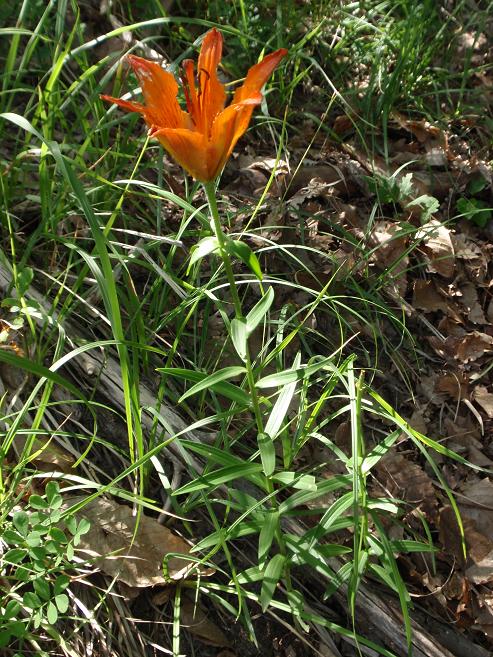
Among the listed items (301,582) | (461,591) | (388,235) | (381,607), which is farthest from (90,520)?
(388,235)

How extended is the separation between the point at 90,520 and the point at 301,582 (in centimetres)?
57

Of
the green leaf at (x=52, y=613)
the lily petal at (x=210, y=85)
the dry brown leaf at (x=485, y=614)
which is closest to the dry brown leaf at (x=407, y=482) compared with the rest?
the dry brown leaf at (x=485, y=614)

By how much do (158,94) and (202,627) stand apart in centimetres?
128

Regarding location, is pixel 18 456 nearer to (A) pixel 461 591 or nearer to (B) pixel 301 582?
(B) pixel 301 582

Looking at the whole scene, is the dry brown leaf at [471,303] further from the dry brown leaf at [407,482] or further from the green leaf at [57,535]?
the green leaf at [57,535]

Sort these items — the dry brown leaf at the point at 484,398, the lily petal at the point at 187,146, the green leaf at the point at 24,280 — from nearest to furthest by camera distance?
the lily petal at the point at 187,146, the green leaf at the point at 24,280, the dry brown leaf at the point at 484,398

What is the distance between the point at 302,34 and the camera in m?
3.01

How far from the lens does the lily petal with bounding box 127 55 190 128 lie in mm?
1348

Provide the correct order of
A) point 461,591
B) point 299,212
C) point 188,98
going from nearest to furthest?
point 188,98 < point 461,591 < point 299,212

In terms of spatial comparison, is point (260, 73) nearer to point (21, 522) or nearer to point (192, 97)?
point (192, 97)

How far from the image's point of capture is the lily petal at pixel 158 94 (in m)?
1.35

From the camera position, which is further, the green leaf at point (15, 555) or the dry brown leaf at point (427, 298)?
the dry brown leaf at point (427, 298)

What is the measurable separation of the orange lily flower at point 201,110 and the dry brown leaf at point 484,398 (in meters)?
1.39

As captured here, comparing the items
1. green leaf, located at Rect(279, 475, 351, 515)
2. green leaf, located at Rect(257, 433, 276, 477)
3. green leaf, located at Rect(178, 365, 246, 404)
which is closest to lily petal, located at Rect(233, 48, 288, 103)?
green leaf, located at Rect(178, 365, 246, 404)
